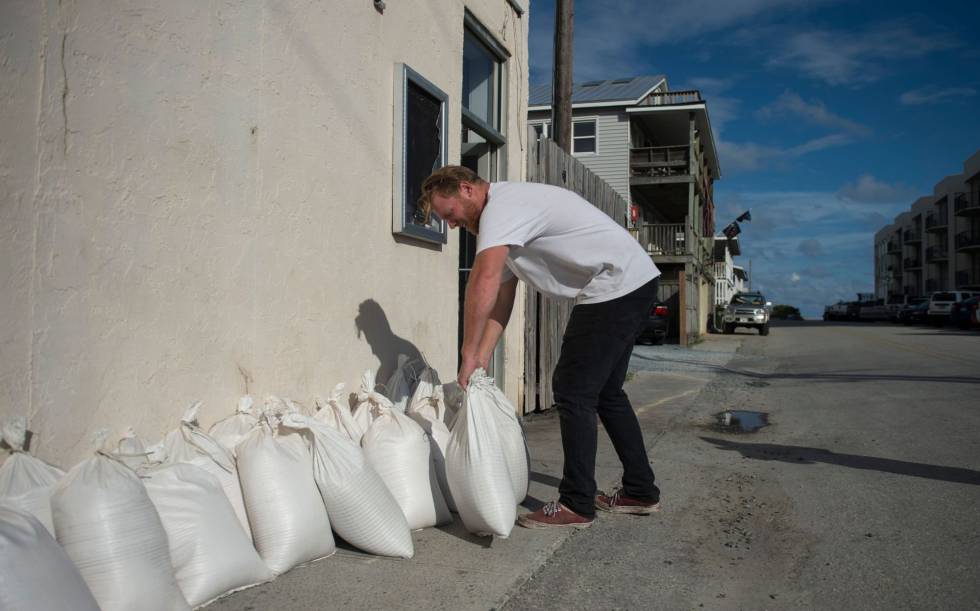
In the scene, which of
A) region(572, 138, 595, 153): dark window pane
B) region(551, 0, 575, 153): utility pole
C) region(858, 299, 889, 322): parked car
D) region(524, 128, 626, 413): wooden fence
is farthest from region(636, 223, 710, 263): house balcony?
region(858, 299, 889, 322): parked car

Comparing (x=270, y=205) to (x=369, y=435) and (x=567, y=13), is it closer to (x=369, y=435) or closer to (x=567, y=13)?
(x=369, y=435)

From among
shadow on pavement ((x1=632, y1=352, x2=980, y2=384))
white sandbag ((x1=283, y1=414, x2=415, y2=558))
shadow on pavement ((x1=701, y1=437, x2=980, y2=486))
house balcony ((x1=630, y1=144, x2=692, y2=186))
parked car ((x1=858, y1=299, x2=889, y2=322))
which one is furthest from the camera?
parked car ((x1=858, y1=299, x2=889, y2=322))

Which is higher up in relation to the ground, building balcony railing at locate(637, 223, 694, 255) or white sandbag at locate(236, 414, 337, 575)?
building balcony railing at locate(637, 223, 694, 255)

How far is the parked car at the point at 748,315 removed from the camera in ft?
99.9

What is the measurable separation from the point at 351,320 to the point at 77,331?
171 centimetres

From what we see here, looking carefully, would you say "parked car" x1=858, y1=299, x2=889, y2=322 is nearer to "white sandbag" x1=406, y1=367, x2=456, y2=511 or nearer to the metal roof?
the metal roof

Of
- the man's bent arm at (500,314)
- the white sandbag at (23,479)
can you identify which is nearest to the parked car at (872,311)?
the man's bent arm at (500,314)

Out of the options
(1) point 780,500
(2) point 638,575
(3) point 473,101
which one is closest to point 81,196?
(2) point 638,575

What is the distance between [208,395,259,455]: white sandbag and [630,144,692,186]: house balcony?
84.6ft

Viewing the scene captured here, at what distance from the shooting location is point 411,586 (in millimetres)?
2775

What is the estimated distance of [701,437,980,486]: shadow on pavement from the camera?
4762 mm

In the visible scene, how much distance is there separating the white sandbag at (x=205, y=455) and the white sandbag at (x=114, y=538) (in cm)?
47

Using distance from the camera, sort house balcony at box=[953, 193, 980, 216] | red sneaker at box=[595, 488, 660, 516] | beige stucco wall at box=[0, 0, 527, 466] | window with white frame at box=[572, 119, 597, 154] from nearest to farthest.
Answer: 1. beige stucco wall at box=[0, 0, 527, 466]
2. red sneaker at box=[595, 488, 660, 516]
3. window with white frame at box=[572, 119, 597, 154]
4. house balcony at box=[953, 193, 980, 216]

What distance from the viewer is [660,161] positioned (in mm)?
27797
